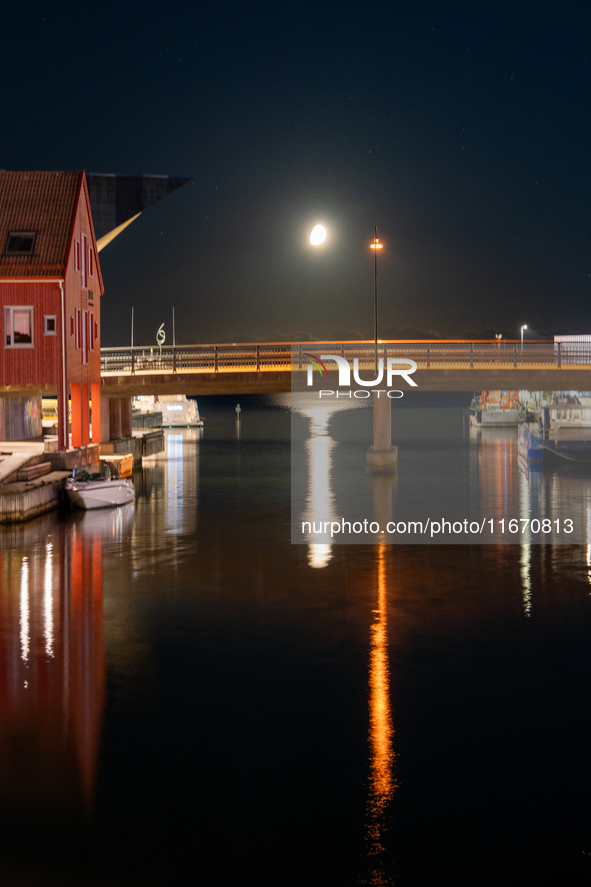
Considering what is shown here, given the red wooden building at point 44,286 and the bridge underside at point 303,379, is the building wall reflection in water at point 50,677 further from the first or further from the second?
the bridge underside at point 303,379

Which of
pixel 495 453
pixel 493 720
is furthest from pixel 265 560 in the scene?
pixel 495 453

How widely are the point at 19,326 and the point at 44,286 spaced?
1.99 meters

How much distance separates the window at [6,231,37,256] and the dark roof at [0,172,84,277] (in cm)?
→ 15

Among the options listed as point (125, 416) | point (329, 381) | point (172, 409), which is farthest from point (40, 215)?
point (172, 409)

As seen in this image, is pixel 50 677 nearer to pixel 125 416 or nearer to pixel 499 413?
pixel 125 416

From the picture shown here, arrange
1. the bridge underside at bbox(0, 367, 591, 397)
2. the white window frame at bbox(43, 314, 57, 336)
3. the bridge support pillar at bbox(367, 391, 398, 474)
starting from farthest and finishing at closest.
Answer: the bridge support pillar at bbox(367, 391, 398, 474) < the bridge underside at bbox(0, 367, 591, 397) < the white window frame at bbox(43, 314, 57, 336)

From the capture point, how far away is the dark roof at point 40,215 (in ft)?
126

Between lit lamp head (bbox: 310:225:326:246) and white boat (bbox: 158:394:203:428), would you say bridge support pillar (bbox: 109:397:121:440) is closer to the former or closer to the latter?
lit lamp head (bbox: 310:225:326:246)

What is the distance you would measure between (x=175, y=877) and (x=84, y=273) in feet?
120

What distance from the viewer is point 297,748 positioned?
520 inches

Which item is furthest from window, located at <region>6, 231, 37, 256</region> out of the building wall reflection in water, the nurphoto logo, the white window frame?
the building wall reflection in water

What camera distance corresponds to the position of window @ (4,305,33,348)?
3838 centimetres

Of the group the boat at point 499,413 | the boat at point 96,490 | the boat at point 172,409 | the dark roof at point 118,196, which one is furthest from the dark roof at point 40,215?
the boat at point 499,413

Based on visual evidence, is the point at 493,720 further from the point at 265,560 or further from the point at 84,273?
the point at 84,273
